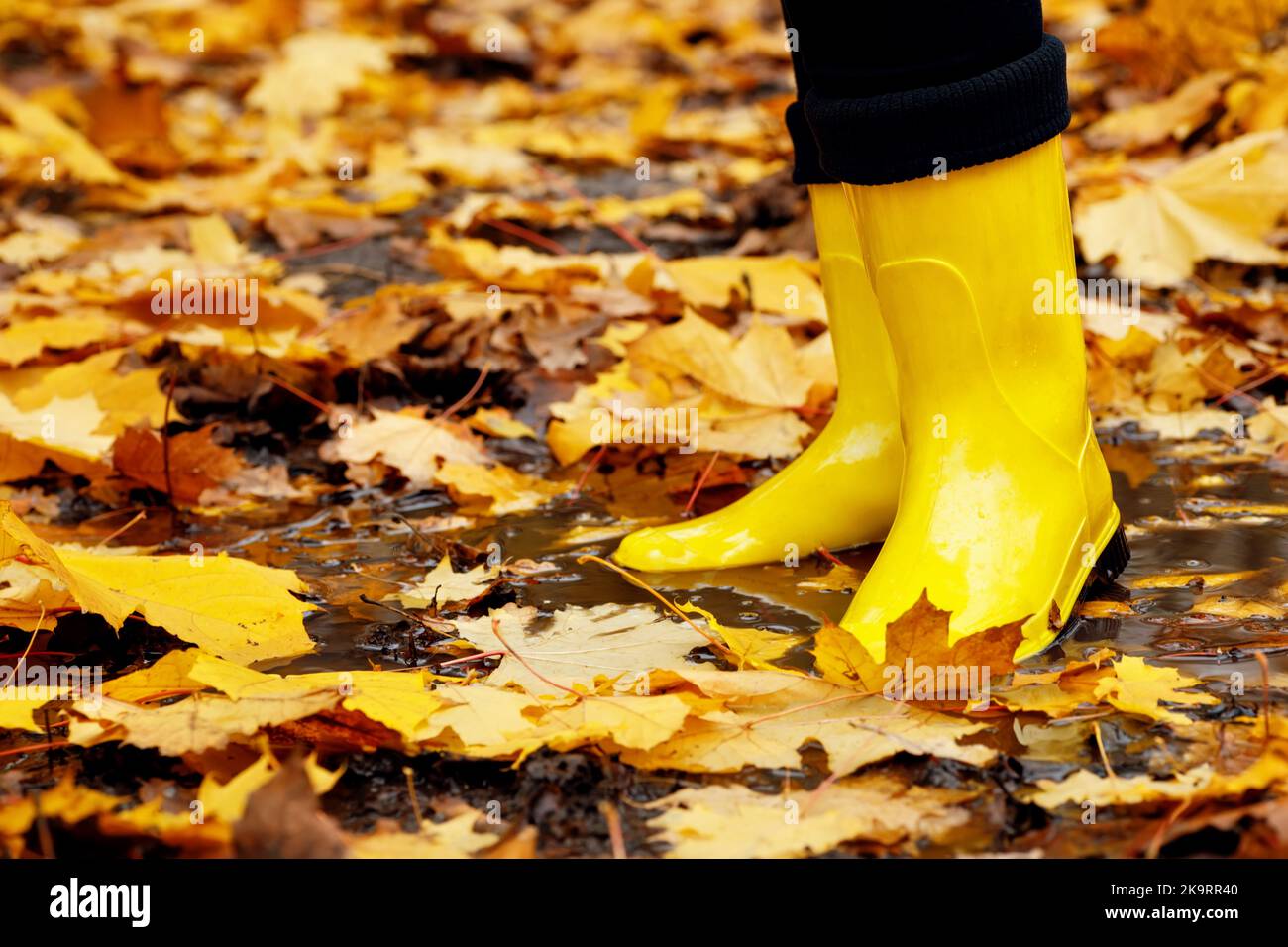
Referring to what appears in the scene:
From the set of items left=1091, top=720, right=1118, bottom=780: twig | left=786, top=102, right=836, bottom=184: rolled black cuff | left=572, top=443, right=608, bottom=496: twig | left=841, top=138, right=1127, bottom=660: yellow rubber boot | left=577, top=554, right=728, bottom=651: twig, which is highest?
left=786, top=102, right=836, bottom=184: rolled black cuff

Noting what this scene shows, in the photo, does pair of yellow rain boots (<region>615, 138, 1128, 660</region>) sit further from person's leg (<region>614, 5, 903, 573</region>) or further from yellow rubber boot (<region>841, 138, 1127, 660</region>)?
person's leg (<region>614, 5, 903, 573</region>)

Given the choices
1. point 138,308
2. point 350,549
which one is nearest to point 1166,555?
point 350,549

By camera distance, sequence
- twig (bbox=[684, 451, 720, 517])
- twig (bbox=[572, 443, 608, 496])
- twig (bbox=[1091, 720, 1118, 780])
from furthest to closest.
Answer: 1. twig (bbox=[572, 443, 608, 496])
2. twig (bbox=[684, 451, 720, 517])
3. twig (bbox=[1091, 720, 1118, 780])

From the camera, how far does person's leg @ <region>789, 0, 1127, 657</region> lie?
114cm

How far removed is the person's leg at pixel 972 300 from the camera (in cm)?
114

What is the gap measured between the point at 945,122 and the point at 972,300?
18 centimetres

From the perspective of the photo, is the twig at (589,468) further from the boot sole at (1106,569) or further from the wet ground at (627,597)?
the boot sole at (1106,569)

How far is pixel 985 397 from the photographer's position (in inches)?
50.3

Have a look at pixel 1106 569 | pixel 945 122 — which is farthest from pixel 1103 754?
pixel 945 122

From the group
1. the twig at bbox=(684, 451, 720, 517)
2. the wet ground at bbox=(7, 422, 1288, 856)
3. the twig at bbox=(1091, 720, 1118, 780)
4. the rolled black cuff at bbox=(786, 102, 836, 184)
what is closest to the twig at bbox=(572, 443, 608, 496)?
the wet ground at bbox=(7, 422, 1288, 856)

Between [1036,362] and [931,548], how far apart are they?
206mm

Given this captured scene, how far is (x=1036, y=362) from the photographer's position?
1.29 metres

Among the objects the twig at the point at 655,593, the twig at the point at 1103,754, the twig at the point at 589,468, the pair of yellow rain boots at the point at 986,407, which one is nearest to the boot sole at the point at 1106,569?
the pair of yellow rain boots at the point at 986,407
